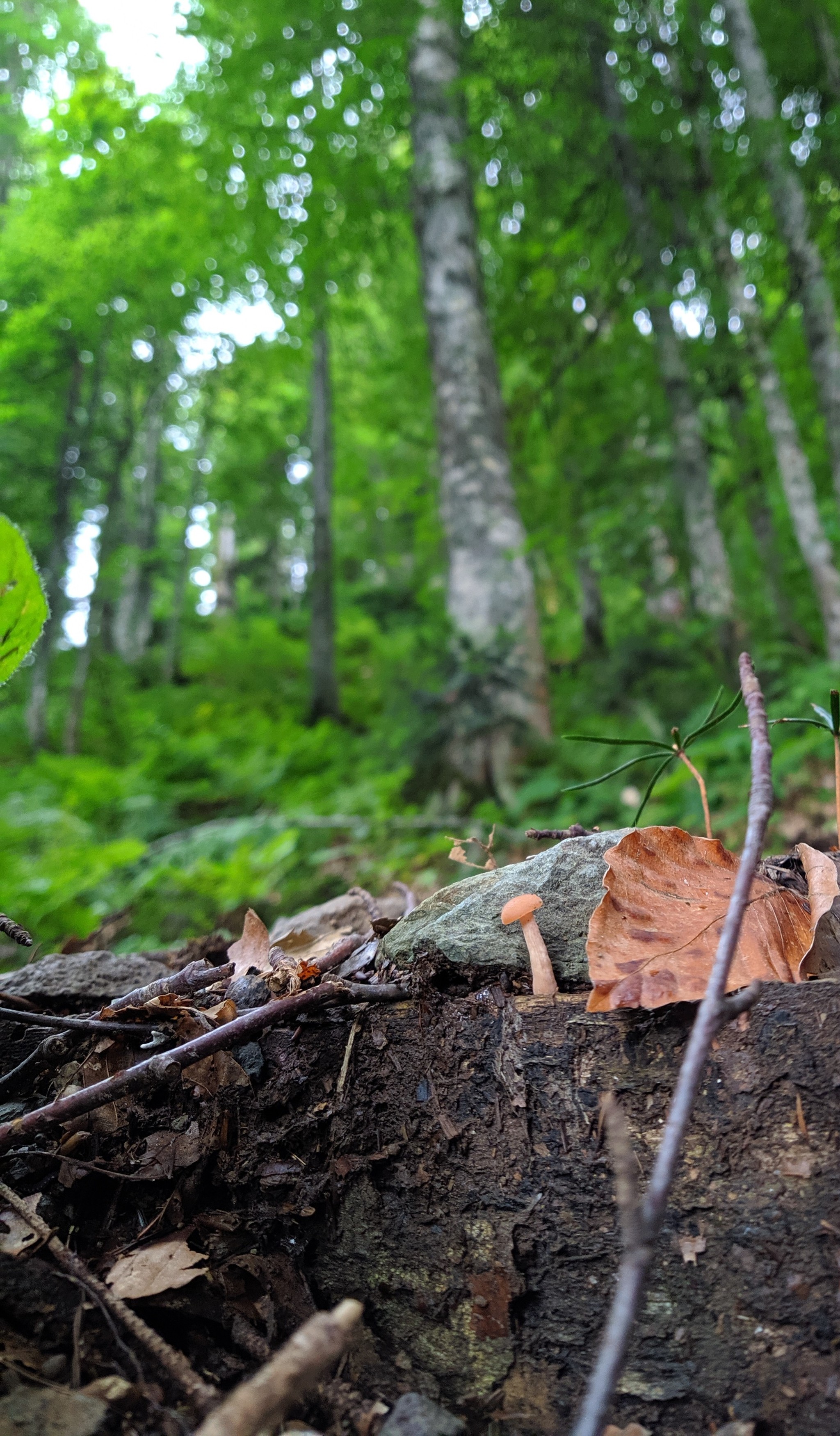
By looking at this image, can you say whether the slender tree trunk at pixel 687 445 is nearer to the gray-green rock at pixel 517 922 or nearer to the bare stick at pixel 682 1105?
the gray-green rock at pixel 517 922

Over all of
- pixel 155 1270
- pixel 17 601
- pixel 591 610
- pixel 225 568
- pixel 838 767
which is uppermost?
pixel 225 568

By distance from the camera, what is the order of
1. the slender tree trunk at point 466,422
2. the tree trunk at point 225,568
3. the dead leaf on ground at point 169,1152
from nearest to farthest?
the dead leaf on ground at point 169,1152
the slender tree trunk at point 466,422
the tree trunk at point 225,568

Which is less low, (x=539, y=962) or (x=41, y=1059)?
(x=539, y=962)

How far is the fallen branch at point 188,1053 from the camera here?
936 mm

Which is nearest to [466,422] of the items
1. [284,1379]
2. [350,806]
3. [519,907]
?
[350,806]

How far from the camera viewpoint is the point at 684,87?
23.4 feet

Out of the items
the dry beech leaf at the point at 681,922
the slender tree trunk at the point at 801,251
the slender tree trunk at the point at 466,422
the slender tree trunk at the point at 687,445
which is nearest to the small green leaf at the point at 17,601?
the dry beech leaf at the point at 681,922

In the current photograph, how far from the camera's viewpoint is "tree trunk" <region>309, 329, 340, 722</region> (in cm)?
1157

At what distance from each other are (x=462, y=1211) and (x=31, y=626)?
3.58ft

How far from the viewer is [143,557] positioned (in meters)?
17.0

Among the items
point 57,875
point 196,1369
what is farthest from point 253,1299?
point 57,875

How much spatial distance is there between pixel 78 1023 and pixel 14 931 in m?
0.18

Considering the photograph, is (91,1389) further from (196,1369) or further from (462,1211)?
(462,1211)

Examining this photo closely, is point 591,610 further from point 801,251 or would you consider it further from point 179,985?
point 179,985
